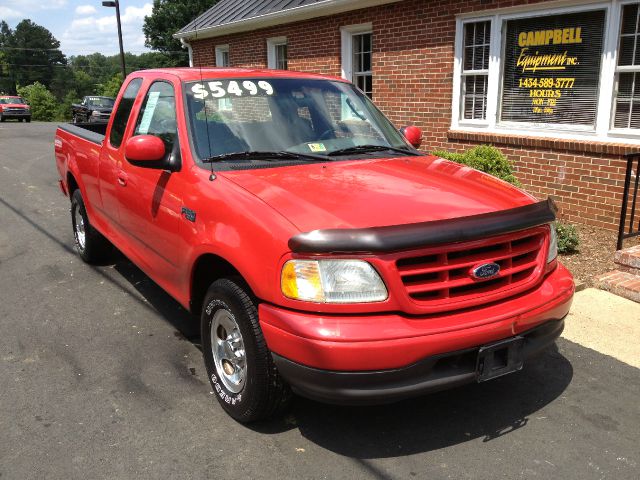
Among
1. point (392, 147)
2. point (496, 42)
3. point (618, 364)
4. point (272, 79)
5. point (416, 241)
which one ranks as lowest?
point (618, 364)

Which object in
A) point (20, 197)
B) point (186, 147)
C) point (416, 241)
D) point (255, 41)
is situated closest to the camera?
point (416, 241)

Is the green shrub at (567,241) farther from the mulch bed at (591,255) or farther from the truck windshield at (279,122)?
the truck windshield at (279,122)

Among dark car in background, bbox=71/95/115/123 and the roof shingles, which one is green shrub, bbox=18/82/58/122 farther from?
the roof shingles

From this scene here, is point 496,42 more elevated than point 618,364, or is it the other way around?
point 496,42

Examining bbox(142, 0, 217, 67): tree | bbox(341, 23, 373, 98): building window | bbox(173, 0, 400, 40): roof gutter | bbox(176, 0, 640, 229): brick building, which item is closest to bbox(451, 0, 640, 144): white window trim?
bbox(176, 0, 640, 229): brick building

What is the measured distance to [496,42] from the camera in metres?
8.33

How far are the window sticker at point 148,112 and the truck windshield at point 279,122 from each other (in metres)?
0.52

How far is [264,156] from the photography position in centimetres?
354

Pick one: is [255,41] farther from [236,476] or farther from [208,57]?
[236,476]

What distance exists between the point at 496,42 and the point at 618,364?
577 cm

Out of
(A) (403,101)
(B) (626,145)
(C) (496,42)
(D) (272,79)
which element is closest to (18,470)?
(D) (272,79)

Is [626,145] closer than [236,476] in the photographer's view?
No

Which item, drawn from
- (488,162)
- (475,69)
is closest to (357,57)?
(475,69)

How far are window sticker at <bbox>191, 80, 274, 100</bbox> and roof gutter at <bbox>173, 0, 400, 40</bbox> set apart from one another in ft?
22.1
